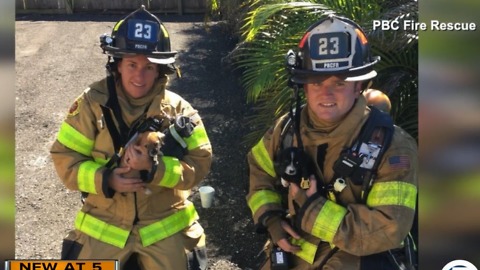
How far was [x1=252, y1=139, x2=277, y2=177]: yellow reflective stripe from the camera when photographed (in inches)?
116

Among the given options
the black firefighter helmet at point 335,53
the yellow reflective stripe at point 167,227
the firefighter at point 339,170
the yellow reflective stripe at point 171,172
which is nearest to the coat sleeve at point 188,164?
the yellow reflective stripe at point 171,172

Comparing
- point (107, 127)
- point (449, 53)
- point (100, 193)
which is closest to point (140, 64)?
point (107, 127)

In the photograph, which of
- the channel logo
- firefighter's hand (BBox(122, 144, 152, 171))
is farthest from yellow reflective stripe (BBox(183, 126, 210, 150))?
the channel logo

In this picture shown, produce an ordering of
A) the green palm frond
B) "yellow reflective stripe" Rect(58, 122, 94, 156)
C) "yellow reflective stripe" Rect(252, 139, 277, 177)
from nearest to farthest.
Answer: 1. "yellow reflective stripe" Rect(252, 139, 277, 177)
2. "yellow reflective stripe" Rect(58, 122, 94, 156)
3. the green palm frond

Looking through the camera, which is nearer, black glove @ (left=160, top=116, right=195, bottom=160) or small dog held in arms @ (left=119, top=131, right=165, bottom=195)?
small dog held in arms @ (left=119, top=131, right=165, bottom=195)

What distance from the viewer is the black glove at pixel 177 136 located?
301 cm

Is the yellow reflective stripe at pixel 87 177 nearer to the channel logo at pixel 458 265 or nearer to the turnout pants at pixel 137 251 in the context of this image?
the turnout pants at pixel 137 251

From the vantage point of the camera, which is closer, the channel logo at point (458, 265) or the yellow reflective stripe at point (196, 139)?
the channel logo at point (458, 265)

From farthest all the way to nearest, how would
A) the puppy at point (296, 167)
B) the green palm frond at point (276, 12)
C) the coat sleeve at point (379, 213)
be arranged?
the green palm frond at point (276, 12), the puppy at point (296, 167), the coat sleeve at point (379, 213)

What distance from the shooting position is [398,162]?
2.62 meters

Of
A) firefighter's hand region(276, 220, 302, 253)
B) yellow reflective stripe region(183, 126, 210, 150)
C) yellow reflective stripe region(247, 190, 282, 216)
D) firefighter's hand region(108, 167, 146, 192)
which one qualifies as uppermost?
yellow reflective stripe region(183, 126, 210, 150)

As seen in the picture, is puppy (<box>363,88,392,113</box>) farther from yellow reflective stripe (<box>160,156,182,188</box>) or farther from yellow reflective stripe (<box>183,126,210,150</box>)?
yellow reflective stripe (<box>160,156,182,188</box>)

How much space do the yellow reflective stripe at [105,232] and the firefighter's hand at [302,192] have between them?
79 cm

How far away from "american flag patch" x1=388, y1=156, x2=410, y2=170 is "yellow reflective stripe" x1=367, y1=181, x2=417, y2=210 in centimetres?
5
